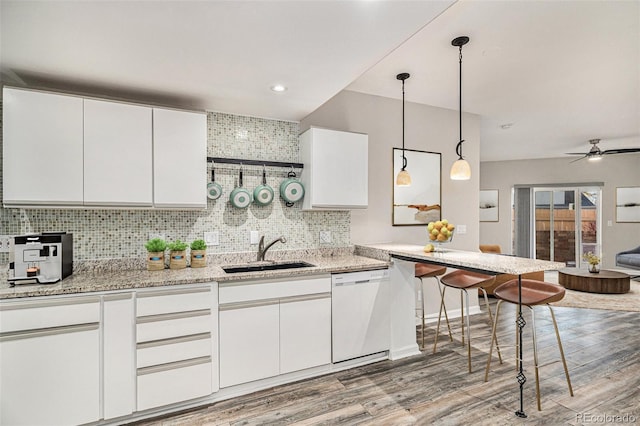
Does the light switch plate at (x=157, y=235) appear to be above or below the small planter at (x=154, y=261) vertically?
above

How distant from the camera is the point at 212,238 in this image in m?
A: 2.90

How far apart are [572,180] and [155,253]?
8.51 metres

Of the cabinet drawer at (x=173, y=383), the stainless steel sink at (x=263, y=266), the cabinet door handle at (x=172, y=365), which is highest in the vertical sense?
the stainless steel sink at (x=263, y=266)

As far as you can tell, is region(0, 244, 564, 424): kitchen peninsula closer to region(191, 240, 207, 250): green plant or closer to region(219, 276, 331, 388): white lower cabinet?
region(219, 276, 331, 388): white lower cabinet

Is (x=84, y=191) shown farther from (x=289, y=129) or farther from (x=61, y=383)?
(x=289, y=129)

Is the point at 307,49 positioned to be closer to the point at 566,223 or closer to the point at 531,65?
the point at 531,65

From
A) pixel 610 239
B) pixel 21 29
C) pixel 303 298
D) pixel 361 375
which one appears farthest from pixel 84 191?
pixel 610 239

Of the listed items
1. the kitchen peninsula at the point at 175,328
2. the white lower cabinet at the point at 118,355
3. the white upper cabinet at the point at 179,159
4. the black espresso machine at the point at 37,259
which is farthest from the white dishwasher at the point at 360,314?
the black espresso machine at the point at 37,259

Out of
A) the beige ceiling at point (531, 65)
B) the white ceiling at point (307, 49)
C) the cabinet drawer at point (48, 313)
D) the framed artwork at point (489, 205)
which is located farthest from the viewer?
the framed artwork at point (489, 205)

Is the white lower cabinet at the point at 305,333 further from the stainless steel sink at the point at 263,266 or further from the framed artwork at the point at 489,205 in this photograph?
the framed artwork at the point at 489,205

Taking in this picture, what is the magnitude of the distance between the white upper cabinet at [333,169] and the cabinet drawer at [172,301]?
49.3 inches

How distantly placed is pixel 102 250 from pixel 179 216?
24.0 inches

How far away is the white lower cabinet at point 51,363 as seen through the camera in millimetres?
1834

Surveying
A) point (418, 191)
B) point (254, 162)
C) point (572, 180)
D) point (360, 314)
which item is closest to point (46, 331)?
point (254, 162)
